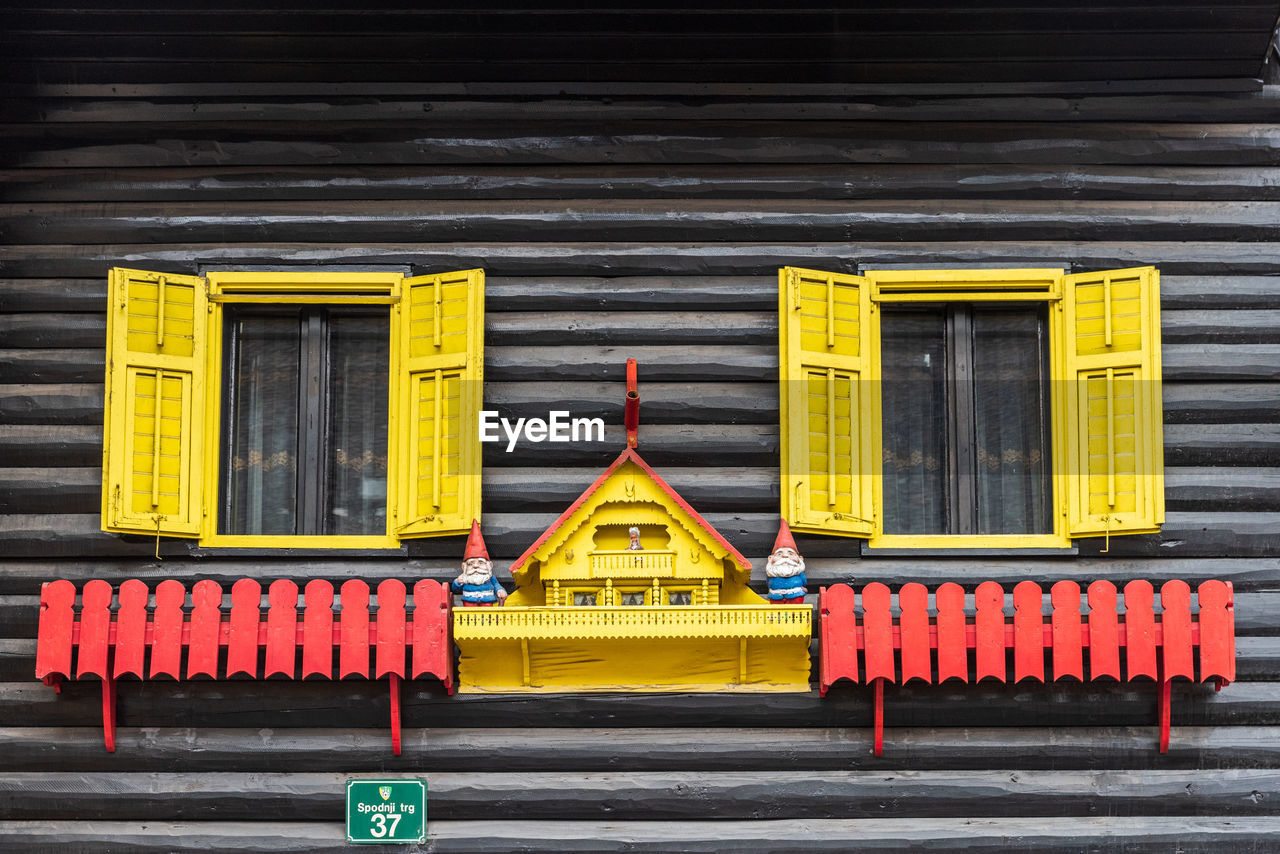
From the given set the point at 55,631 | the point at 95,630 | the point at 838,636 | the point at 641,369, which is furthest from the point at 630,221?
the point at 55,631

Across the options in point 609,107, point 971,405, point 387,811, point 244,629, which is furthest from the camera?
point 609,107

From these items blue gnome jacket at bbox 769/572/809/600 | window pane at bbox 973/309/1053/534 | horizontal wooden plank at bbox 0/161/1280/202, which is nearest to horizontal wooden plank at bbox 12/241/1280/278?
horizontal wooden plank at bbox 0/161/1280/202

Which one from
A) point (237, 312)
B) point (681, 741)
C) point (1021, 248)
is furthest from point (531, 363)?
point (1021, 248)

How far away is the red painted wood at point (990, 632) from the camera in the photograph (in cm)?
640

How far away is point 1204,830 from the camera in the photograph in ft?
21.7

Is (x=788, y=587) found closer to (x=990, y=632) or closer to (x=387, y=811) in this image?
(x=990, y=632)

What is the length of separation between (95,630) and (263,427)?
1.28 meters

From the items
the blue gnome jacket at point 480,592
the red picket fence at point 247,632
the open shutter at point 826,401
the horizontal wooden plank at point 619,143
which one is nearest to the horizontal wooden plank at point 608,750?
the red picket fence at point 247,632

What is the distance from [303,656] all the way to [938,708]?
3060 mm

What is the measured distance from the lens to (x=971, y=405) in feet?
22.9

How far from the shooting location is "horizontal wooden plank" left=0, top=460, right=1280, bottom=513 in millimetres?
6805

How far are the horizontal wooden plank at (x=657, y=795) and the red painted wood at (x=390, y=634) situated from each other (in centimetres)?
64

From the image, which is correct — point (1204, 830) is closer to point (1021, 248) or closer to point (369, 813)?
point (1021, 248)

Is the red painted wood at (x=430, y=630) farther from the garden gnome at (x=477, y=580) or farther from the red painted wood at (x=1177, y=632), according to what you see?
the red painted wood at (x=1177, y=632)
